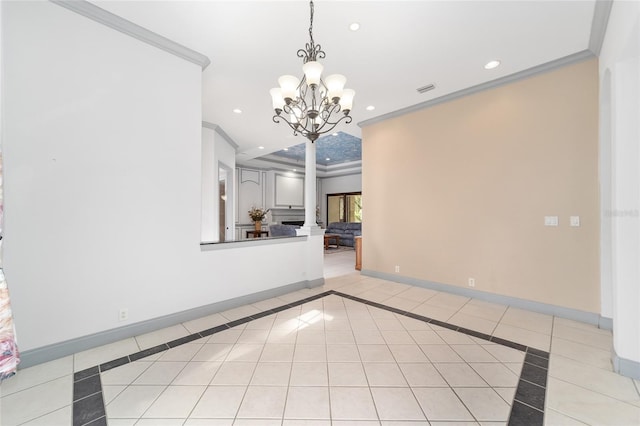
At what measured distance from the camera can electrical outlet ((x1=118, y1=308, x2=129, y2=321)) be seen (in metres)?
2.36

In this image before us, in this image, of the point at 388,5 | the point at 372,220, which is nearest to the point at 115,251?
the point at 388,5

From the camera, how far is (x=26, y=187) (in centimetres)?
194

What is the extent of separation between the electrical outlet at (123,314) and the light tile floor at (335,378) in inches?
8.6

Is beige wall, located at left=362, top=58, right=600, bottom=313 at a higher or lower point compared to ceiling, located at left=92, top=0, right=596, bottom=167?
lower

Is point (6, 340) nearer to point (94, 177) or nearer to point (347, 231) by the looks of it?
point (94, 177)

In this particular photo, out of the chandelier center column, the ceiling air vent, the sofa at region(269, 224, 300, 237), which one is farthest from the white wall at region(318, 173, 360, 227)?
the ceiling air vent

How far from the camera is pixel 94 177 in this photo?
222 centimetres

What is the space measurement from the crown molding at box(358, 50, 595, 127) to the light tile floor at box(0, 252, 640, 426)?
2.94m

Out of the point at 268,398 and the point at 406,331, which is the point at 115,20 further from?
the point at 406,331

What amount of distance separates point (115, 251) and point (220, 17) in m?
2.34

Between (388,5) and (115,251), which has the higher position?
(388,5)

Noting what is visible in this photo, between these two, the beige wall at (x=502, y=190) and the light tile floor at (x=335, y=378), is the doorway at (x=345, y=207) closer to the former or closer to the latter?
the beige wall at (x=502, y=190)

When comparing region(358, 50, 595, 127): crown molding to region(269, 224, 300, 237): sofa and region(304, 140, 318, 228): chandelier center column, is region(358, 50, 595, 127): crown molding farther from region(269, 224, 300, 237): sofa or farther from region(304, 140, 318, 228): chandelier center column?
region(269, 224, 300, 237): sofa

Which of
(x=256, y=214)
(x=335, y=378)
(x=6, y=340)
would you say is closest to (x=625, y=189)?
(x=335, y=378)
